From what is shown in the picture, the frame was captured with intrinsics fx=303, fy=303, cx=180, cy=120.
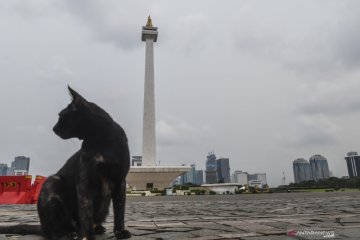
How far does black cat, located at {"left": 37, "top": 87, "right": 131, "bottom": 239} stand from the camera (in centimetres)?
299

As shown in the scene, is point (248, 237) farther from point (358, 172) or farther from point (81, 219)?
point (358, 172)

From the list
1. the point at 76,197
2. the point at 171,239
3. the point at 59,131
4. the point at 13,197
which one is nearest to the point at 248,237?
the point at 171,239

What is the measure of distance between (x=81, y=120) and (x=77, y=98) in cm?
24

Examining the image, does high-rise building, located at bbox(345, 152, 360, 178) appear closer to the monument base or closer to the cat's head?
the monument base

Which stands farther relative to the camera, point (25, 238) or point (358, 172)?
point (358, 172)

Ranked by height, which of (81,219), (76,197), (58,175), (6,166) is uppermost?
(6,166)

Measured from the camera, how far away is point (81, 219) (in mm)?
2959

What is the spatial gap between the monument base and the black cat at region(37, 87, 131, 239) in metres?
43.6

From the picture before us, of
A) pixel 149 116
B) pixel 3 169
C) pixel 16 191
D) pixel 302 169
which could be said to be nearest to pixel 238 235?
pixel 16 191

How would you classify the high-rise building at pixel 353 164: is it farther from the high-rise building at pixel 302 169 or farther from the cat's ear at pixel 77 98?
the cat's ear at pixel 77 98

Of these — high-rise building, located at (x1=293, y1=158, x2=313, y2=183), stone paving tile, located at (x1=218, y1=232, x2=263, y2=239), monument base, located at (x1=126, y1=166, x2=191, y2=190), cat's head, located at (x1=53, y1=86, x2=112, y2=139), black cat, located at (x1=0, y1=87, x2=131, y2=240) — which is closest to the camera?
black cat, located at (x1=0, y1=87, x2=131, y2=240)

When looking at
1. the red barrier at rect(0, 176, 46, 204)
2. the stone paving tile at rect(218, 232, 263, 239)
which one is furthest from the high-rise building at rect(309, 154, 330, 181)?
the stone paving tile at rect(218, 232, 263, 239)

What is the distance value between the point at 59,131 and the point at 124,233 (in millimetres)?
1302

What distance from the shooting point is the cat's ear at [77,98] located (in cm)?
307
